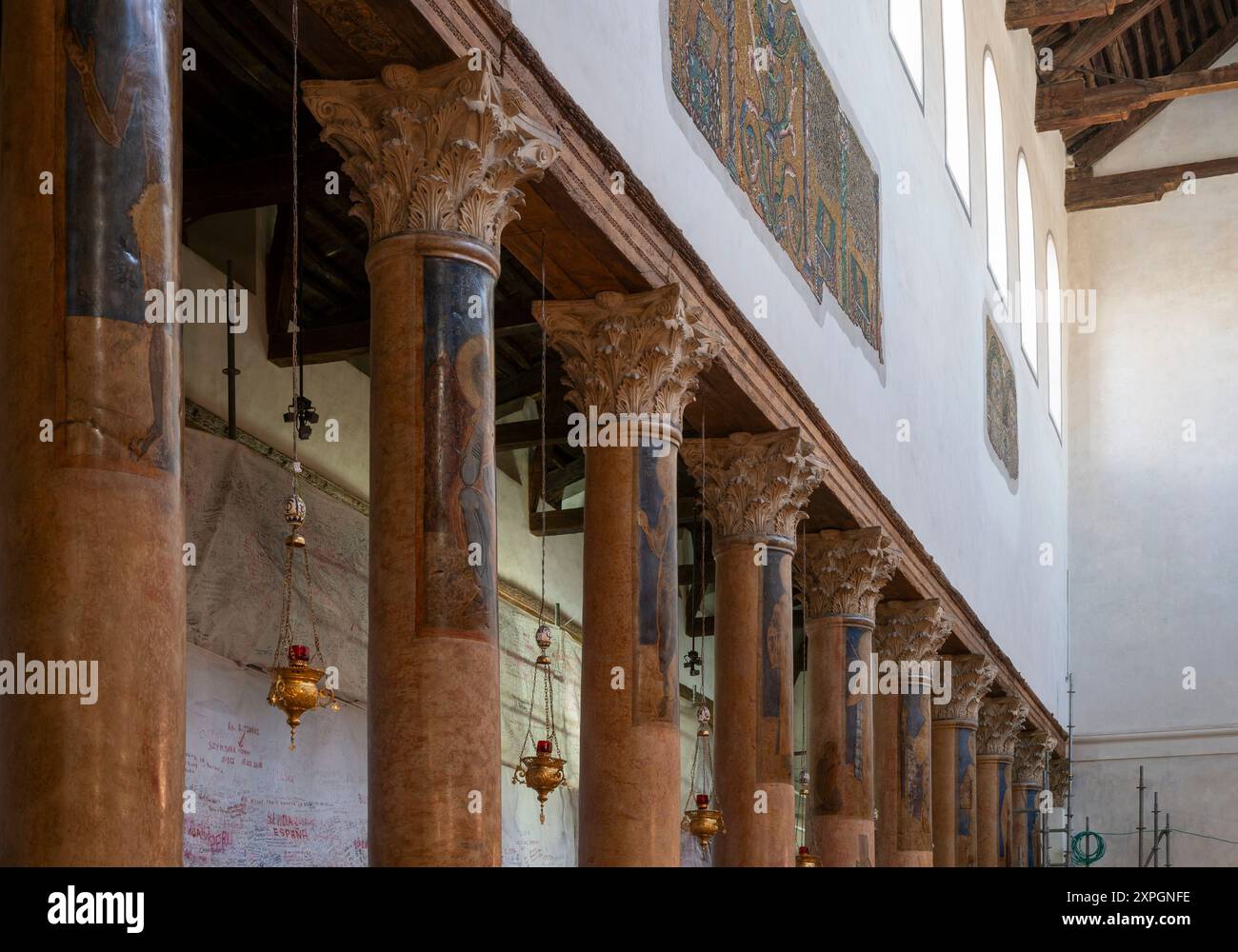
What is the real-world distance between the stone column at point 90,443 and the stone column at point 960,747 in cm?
1616

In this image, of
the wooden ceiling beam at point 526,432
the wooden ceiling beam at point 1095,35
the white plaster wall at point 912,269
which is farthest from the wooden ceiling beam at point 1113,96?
the wooden ceiling beam at point 526,432

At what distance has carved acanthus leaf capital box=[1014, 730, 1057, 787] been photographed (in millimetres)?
26688

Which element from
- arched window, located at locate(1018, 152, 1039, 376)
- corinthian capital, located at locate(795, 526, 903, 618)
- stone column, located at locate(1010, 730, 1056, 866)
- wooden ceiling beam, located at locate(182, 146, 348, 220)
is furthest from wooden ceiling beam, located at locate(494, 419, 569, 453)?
stone column, located at locate(1010, 730, 1056, 866)

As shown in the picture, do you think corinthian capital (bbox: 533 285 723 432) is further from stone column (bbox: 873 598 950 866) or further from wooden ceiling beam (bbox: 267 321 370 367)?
stone column (bbox: 873 598 950 866)

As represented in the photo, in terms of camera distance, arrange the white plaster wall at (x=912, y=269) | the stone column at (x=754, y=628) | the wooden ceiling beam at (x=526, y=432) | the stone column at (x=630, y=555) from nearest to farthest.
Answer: the stone column at (x=630, y=555)
the white plaster wall at (x=912, y=269)
the stone column at (x=754, y=628)
the wooden ceiling beam at (x=526, y=432)

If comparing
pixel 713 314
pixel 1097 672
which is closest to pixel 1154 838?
pixel 1097 672

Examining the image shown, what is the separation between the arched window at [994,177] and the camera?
23578mm

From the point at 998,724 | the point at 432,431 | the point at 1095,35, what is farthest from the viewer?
the point at 1095,35

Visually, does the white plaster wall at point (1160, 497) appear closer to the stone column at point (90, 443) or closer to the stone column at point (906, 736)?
the stone column at point (906, 736)

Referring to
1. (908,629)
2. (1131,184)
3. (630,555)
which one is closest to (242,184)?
(630,555)

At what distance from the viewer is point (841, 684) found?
15.5 m

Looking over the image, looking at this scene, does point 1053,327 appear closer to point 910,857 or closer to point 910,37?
point 910,37

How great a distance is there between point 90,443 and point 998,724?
19.7 meters

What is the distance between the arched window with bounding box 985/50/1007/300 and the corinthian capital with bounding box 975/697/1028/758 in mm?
5251
